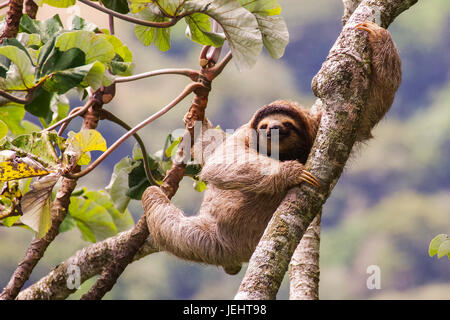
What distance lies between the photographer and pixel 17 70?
308cm

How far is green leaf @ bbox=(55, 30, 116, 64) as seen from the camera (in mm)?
3176

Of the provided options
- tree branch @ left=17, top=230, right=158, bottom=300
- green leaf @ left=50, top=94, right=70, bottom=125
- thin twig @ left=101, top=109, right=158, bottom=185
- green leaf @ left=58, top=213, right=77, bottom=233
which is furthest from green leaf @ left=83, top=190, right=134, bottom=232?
green leaf @ left=50, top=94, right=70, bottom=125

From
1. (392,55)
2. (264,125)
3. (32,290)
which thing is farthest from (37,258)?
(392,55)

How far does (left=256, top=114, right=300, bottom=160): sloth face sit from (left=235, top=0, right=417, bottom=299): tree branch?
0.90 m

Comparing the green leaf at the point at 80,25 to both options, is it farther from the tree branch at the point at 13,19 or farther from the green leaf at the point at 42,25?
the tree branch at the point at 13,19

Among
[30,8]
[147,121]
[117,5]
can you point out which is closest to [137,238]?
[147,121]

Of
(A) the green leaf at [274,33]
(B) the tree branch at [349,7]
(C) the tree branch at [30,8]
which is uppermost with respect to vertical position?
(B) the tree branch at [349,7]

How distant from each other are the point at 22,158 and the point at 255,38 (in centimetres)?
167

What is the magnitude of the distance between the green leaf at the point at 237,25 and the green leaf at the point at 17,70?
3.39 ft

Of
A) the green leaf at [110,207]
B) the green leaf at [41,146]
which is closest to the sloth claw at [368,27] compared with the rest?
the green leaf at [41,146]

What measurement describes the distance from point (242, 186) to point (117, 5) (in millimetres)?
1552

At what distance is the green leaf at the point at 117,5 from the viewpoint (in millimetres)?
3573

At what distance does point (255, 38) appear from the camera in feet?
11.3
